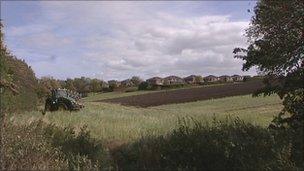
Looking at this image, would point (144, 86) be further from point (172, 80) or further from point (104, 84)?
point (104, 84)

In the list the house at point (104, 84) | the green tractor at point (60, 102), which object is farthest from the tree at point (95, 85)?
the green tractor at point (60, 102)

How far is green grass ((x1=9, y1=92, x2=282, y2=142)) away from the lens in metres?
23.5

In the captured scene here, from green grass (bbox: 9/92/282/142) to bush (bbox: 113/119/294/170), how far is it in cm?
461

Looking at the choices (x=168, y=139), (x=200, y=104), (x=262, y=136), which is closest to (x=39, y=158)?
(x=168, y=139)

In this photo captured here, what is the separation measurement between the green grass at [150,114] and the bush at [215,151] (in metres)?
4.61

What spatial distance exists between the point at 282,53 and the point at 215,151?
4.39 m

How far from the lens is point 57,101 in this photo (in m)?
39.4

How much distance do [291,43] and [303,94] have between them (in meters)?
1.68

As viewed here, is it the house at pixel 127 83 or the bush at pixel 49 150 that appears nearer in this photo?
the bush at pixel 49 150

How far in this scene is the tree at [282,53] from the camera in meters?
15.6

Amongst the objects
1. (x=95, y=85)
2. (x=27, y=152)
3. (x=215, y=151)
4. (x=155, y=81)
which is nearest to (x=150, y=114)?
(x=215, y=151)

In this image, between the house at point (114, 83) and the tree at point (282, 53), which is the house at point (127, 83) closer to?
the house at point (114, 83)

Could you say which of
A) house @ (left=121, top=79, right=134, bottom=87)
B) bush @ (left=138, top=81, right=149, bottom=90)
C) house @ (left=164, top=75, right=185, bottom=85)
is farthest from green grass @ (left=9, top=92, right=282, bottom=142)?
house @ (left=121, top=79, right=134, bottom=87)

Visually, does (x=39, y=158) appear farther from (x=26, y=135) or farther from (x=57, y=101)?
(x=57, y=101)
